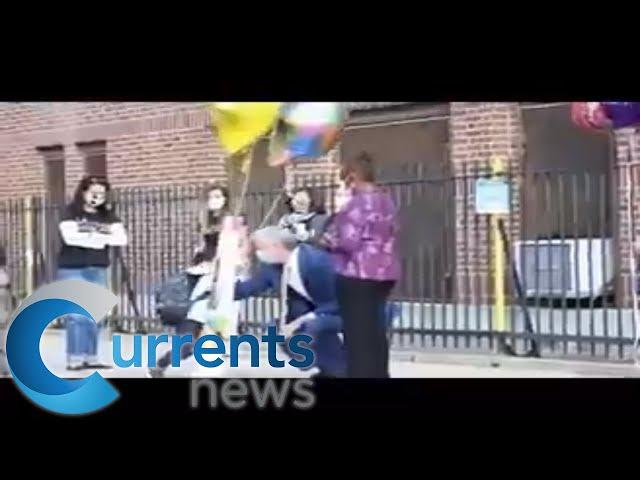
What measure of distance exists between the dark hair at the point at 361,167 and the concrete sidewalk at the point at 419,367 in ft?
3.67

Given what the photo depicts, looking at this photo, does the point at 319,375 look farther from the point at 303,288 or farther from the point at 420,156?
the point at 420,156

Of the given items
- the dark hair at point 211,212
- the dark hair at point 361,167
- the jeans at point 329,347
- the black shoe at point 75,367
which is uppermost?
the dark hair at point 361,167

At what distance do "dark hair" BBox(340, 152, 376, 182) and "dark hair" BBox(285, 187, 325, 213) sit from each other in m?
0.21

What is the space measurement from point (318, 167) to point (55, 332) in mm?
1907

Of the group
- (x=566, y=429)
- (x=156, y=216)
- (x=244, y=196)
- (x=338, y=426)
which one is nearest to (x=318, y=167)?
(x=244, y=196)

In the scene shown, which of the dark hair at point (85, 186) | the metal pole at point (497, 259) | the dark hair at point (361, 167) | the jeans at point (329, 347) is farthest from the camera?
the metal pole at point (497, 259)

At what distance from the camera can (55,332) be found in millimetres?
7188

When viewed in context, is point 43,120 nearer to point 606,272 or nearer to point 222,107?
point 222,107

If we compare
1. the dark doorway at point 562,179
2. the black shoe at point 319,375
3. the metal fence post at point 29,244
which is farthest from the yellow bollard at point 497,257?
the metal fence post at point 29,244

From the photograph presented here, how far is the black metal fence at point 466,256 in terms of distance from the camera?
742cm

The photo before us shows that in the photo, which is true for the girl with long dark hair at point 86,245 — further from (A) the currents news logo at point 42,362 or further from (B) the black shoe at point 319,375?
(B) the black shoe at point 319,375

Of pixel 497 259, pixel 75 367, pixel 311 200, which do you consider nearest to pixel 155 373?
pixel 75 367

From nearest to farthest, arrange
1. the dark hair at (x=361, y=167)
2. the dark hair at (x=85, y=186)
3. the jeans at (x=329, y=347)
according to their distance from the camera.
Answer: the jeans at (x=329, y=347) < the dark hair at (x=361, y=167) < the dark hair at (x=85, y=186)

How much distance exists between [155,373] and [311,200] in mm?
1440
